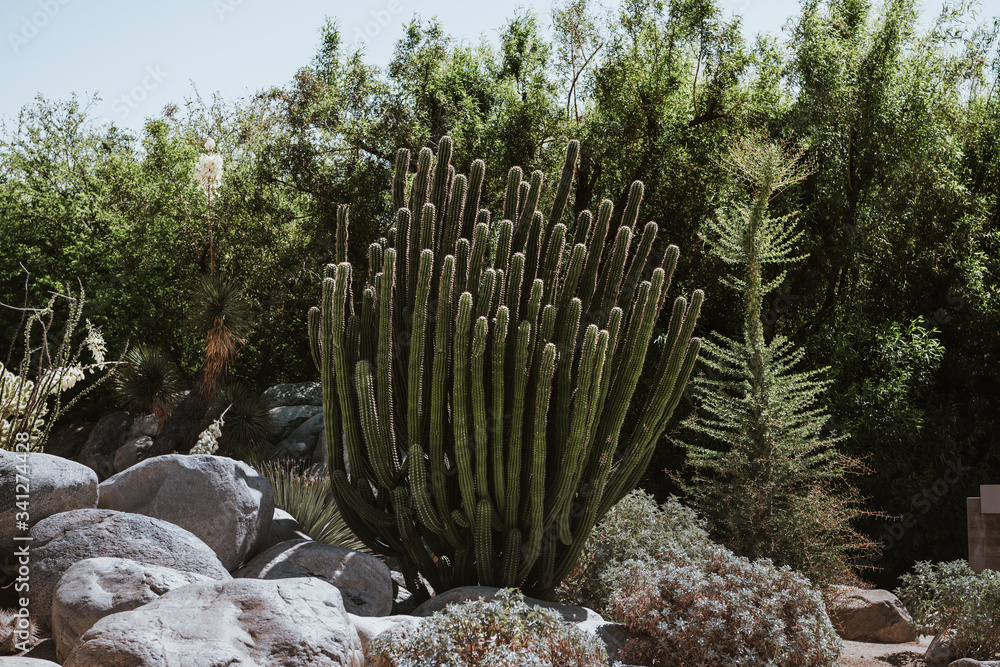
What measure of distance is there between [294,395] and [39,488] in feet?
27.8

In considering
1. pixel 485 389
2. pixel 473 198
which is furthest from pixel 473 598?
pixel 473 198

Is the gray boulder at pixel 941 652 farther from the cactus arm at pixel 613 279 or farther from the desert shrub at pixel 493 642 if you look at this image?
the cactus arm at pixel 613 279

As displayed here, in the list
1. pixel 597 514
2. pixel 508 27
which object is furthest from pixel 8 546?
pixel 508 27

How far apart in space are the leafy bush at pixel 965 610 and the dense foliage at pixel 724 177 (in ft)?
11.5

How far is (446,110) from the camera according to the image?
11.6 meters

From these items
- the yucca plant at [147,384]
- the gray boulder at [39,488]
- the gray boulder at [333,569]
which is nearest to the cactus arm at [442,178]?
the gray boulder at [333,569]

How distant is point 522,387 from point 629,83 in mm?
7003

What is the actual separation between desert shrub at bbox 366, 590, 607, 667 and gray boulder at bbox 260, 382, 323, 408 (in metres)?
9.37

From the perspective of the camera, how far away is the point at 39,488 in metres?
4.38

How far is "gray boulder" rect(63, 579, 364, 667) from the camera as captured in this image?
2.98 meters

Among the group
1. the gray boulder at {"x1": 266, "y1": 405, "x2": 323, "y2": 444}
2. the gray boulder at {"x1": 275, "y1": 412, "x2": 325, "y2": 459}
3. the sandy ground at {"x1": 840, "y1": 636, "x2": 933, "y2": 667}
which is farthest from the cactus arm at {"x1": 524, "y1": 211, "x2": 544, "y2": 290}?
the gray boulder at {"x1": 266, "y1": 405, "x2": 323, "y2": 444}

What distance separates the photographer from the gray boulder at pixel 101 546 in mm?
4078

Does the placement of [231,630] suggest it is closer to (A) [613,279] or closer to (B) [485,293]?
(B) [485,293]

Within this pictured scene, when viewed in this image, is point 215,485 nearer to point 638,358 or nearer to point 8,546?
point 8,546
